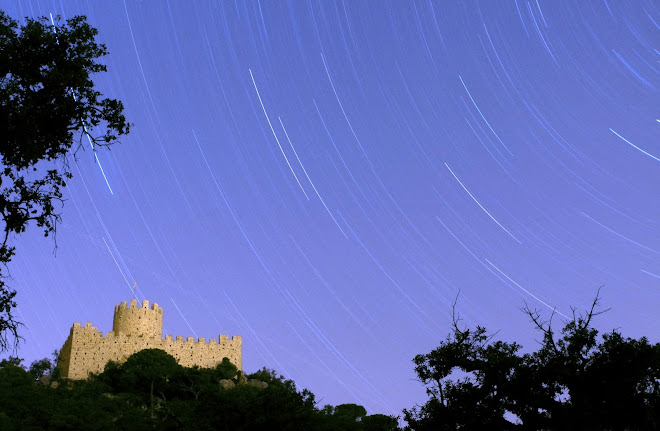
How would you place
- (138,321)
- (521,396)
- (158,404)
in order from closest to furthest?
1. (521,396)
2. (158,404)
3. (138,321)

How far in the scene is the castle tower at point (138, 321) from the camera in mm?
80750

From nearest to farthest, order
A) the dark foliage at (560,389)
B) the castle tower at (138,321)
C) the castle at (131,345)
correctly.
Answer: the dark foliage at (560,389) → the castle at (131,345) → the castle tower at (138,321)

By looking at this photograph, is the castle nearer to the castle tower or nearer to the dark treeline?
the castle tower

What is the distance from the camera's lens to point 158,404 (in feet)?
200

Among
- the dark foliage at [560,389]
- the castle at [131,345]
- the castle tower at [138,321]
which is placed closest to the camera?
the dark foliage at [560,389]

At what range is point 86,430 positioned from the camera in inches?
1690

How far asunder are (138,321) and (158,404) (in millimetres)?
22335

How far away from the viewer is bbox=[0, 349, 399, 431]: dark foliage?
1548 inches

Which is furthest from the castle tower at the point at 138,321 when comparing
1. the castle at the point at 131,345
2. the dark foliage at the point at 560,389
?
the dark foliage at the point at 560,389

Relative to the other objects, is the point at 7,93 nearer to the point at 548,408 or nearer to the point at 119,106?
the point at 119,106

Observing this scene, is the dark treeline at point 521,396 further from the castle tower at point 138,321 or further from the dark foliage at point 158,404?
the castle tower at point 138,321

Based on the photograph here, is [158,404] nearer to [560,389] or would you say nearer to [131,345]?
[131,345]

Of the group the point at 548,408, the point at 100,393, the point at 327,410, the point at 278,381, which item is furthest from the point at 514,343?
the point at 278,381

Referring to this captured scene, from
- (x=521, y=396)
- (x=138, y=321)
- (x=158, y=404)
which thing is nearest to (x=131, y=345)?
(x=138, y=321)
